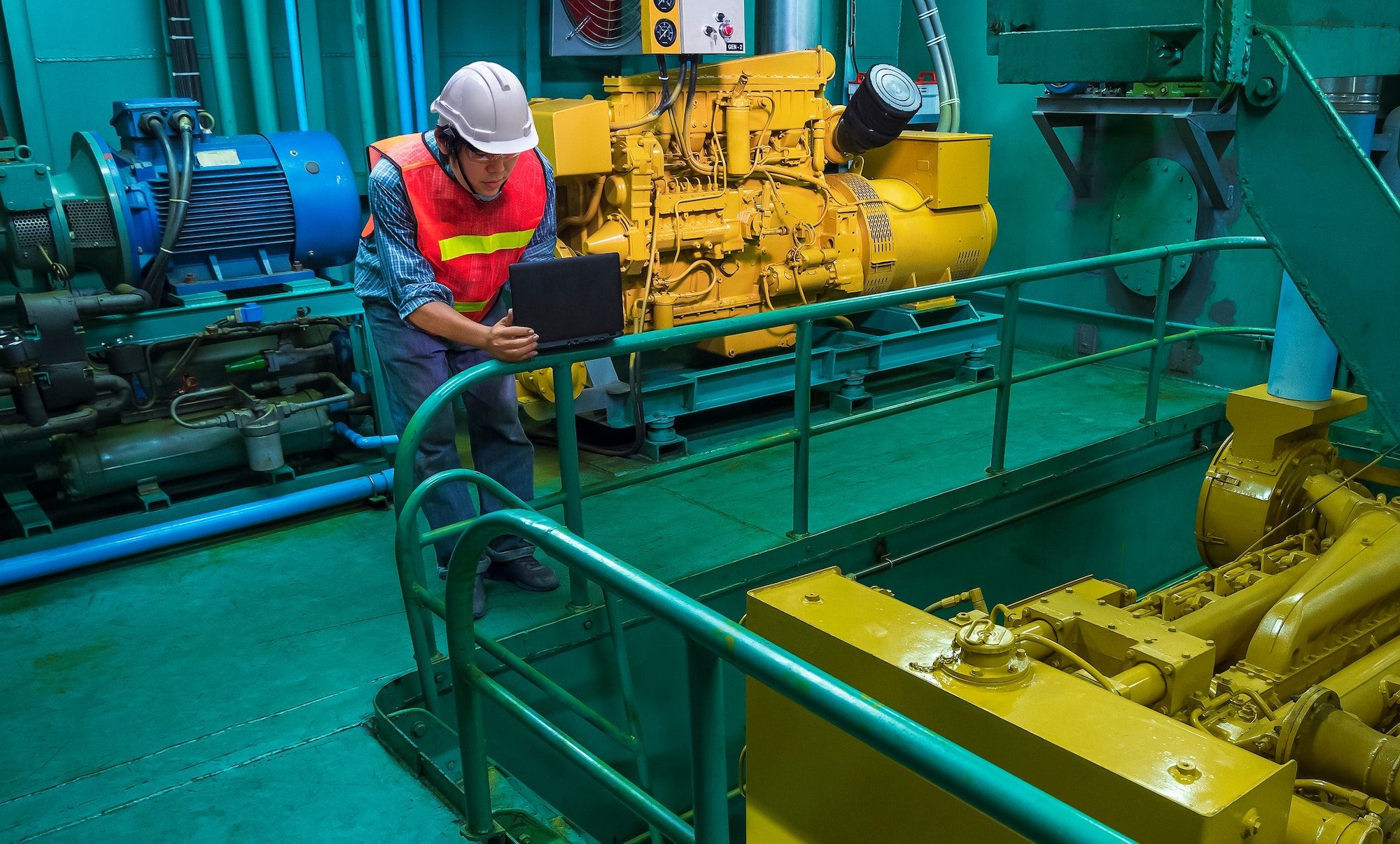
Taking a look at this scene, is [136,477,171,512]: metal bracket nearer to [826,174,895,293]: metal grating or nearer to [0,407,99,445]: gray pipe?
[0,407,99,445]: gray pipe

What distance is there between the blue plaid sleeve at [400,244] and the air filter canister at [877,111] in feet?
10.5

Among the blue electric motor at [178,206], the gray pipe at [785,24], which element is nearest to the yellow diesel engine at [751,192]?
the gray pipe at [785,24]

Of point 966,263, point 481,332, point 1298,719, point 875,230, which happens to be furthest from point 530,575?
point 966,263

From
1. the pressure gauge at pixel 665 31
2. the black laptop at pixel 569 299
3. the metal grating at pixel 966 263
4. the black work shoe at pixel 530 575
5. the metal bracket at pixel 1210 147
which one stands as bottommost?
the black work shoe at pixel 530 575

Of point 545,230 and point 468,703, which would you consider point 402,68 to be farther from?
point 468,703

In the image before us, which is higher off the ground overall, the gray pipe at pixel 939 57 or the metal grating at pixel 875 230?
the gray pipe at pixel 939 57

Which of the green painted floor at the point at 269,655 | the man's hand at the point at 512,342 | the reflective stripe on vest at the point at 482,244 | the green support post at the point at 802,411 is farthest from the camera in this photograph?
the green support post at the point at 802,411

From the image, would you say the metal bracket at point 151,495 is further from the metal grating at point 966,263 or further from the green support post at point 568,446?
the metal grating at point 966,263

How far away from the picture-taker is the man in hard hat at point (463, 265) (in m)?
3.14

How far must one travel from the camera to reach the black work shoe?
12.0ft

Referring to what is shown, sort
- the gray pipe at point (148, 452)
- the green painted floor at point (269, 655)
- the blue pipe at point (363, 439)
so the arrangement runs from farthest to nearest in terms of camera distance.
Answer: the blue pipe at point (363, 439) → the gray pipe at point (148, 452) → the green painted floor at point (269, 655)

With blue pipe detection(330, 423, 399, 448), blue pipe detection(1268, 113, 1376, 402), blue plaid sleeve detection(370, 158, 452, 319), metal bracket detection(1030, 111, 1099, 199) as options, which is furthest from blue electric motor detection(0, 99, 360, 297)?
metal bracket detection(1030, 111, 1099, 199)

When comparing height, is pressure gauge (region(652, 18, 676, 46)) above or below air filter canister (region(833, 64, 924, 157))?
above

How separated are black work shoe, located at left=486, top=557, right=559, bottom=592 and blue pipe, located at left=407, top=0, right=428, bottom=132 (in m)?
3.08
